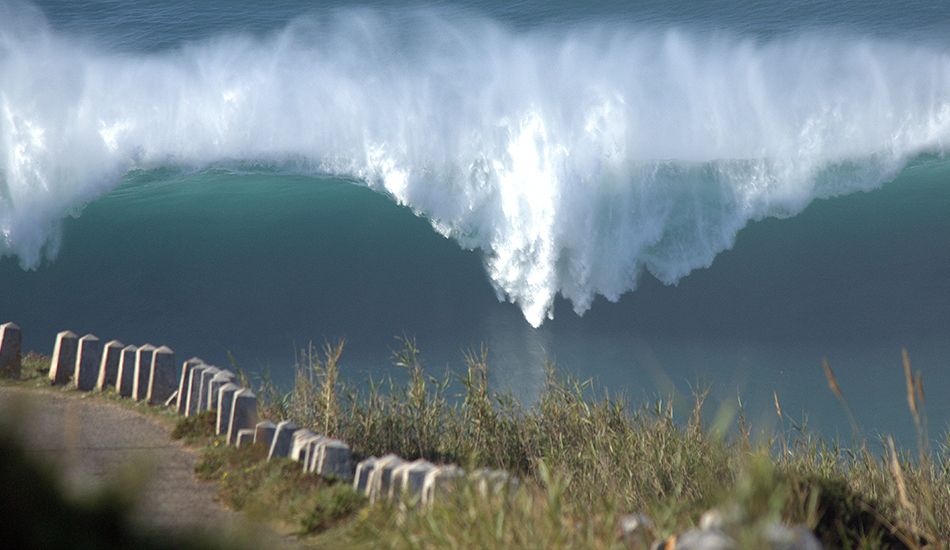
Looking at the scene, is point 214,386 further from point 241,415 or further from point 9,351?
point 9,351

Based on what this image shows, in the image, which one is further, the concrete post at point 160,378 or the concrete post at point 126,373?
the concrete post at point 126,373

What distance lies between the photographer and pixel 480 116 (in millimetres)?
15336

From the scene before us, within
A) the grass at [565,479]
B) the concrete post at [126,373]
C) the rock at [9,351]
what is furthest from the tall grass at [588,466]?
the rock at [9,351]

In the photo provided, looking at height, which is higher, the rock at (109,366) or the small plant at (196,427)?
the rock at (109,366)

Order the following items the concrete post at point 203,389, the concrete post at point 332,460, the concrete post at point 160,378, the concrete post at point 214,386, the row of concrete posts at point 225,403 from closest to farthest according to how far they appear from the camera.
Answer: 1. the row of concrete posts at point 225,403
2. the concrete post at point 332,460
3. the concrete post at point 214,386
4. the concrete post at point 203,389
5. the concrete post at point 160,378

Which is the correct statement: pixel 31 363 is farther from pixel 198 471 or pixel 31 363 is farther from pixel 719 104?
pixel 719 104

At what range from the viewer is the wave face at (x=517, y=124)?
13930mm

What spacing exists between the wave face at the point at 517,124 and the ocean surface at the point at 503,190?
60mm

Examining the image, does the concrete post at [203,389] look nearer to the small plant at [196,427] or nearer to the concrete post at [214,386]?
the concrete post at [214,386]

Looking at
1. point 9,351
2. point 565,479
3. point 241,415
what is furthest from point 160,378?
point 565,479

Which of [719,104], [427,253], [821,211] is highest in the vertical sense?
[719,104]

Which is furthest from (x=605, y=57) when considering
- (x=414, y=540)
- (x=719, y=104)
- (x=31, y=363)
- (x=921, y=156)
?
(x=414, y=540)

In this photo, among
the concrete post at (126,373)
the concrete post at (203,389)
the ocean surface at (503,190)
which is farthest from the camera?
the ocean surface at (503,190)

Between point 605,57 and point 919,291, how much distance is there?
819 cm
